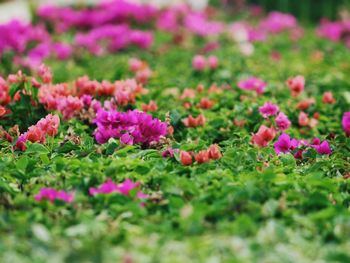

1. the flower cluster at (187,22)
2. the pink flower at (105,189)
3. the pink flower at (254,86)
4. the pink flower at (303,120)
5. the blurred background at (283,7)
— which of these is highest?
the pink flower at (105,189)

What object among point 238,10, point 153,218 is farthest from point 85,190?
point 238,10

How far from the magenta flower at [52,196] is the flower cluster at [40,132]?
70 centimetres

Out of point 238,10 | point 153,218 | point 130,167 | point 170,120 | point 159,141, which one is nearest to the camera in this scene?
point 153,218

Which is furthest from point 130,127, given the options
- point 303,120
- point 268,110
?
point 303,120

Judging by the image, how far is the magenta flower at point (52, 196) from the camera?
2.53 m

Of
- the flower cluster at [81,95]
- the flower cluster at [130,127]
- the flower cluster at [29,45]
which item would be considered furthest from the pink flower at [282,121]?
the flower cluster at [29,45]

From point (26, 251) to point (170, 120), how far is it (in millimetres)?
1643

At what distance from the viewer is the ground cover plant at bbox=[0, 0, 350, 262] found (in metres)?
2.25

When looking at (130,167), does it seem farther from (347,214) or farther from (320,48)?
(320,48)

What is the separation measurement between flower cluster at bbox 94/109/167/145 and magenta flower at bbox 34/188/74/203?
0.79 metres

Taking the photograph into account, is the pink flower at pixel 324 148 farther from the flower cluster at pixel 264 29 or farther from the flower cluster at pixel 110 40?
the flower cluster at pixel 264 29

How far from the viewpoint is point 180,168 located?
2934 millimetres

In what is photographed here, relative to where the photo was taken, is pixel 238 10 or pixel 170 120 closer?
pixel 170 120

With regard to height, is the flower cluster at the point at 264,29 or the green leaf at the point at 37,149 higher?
the green leaf at the point at 37,149
